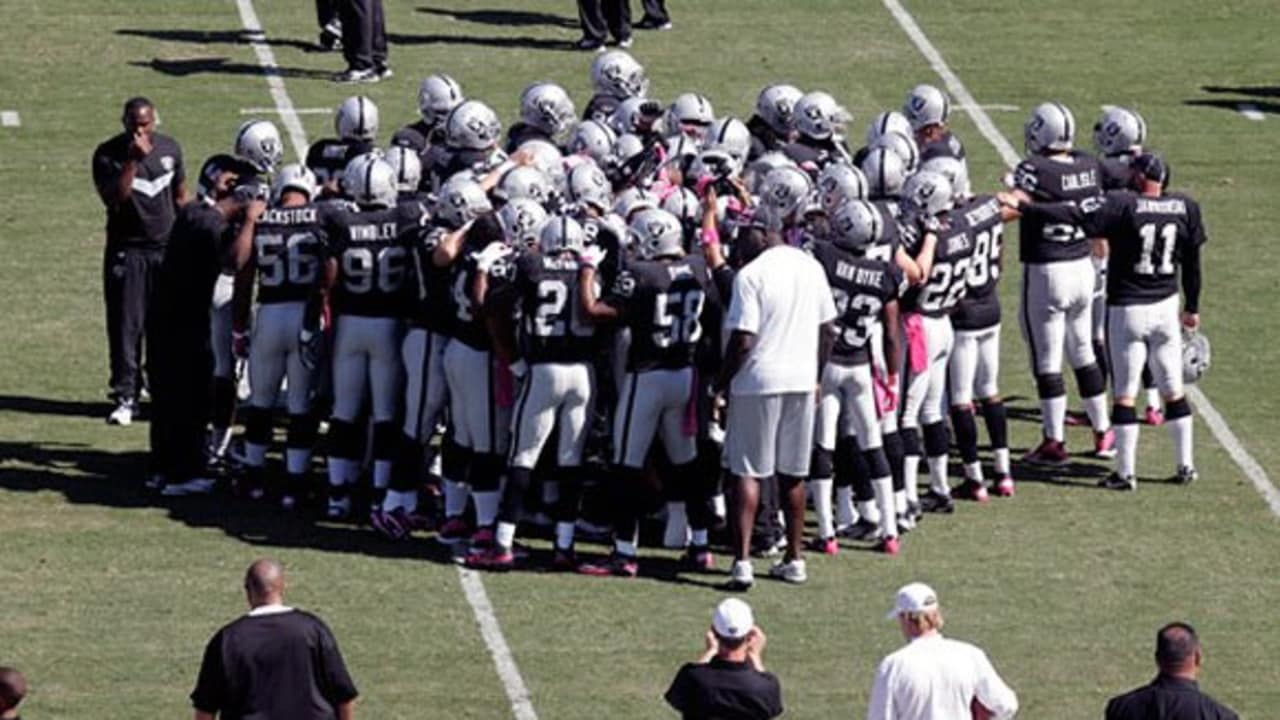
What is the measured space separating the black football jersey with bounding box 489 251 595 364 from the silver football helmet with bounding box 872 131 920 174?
2311mm

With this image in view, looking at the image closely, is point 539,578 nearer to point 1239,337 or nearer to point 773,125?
point 773,125

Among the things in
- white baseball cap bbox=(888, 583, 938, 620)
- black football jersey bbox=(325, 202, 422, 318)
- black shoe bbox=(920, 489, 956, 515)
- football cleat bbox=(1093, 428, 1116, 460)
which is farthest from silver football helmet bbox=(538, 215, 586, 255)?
white baseball cap bbox=(888, 583, 938, 620)

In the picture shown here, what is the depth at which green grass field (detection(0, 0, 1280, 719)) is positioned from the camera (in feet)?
49.3

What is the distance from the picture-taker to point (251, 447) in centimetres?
1742

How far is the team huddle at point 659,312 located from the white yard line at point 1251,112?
21.3ft

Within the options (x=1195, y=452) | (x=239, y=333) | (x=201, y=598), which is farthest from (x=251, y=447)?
(x=1195, y=452)

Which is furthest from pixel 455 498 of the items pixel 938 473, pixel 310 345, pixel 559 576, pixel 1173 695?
pixel 1173 695

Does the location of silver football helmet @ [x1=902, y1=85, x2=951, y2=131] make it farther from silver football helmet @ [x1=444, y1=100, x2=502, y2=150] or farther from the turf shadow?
the turf shadow

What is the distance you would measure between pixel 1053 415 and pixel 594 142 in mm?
2904

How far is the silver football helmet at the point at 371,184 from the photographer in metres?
16.8

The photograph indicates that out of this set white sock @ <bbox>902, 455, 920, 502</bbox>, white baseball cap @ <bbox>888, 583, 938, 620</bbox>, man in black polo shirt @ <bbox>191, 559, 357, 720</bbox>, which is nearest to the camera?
man in black polo shirt @ <bbox>191, 559, 357, 720</bbox>

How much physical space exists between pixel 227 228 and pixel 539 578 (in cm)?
267

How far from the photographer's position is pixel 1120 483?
58.9ft

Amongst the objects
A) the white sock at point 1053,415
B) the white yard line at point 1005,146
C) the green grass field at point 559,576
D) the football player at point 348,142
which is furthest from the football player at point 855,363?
the football player at point 348,142
